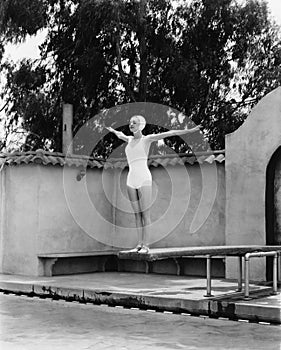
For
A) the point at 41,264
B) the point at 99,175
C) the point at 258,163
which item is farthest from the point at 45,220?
the point at 258,163

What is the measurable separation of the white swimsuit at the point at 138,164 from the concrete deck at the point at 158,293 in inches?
66.7

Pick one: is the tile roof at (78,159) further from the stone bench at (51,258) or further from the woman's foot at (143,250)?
the woman's foot at (143,250)

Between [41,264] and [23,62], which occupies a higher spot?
[23,62]

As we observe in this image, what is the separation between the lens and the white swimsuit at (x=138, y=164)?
9344 millimetres

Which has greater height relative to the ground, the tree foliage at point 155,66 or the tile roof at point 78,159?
the tree foliage at point 155,66

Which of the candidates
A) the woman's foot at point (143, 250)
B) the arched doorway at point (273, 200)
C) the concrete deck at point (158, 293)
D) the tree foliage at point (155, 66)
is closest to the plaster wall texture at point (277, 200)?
the arched doorway at point (273, 200)

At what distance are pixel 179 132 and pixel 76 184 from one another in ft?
16.0

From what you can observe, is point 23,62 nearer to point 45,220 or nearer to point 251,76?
point 251,76

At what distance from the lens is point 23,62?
68.5 feet

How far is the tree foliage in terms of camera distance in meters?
20.2

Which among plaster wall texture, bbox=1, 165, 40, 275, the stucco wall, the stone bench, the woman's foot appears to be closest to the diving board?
the woman's foot

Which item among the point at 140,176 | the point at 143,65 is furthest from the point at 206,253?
the point at 143,65

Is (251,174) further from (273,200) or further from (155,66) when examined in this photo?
(155,66)

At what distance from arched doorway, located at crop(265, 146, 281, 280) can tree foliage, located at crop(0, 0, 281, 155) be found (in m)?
8.11
